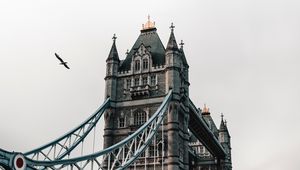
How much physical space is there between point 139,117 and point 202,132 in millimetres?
19038

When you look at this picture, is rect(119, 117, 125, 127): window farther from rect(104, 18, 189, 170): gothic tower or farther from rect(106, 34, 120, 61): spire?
rect(106, 34, 120, 61): spire

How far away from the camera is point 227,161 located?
9181cm

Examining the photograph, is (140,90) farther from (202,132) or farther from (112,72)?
(202,132)

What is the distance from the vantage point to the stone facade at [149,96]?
186ft

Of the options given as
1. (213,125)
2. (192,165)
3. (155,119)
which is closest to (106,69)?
(155,119)

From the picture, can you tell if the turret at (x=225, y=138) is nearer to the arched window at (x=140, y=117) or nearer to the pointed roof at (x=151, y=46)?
the pointed roof at (x=151, y=46)

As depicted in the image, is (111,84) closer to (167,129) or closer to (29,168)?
(167,129)

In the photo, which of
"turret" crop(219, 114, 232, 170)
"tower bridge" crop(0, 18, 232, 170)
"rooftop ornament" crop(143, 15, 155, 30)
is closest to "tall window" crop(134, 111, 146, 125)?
"tower bridge" crop(0, 18, 232, 170)

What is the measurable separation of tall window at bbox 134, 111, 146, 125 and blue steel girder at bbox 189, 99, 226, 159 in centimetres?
801

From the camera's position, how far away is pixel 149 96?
59.3 metres

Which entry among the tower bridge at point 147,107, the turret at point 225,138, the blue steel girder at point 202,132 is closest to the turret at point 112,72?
the tower bridge at point 147,107

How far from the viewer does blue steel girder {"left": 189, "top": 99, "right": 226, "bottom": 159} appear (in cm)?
6794

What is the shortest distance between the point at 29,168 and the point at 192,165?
62.2 metres

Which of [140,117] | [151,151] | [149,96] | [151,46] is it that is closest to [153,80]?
[149,96]
